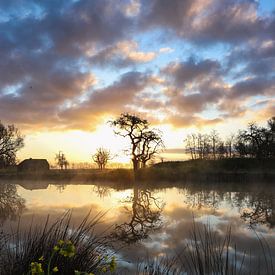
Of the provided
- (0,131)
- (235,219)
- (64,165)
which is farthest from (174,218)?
(64,165)

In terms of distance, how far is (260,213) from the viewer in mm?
13148

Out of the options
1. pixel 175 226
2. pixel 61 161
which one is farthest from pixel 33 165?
pixel 175 226

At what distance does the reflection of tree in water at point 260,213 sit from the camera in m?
11.3

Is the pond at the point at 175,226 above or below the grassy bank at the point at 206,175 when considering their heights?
below

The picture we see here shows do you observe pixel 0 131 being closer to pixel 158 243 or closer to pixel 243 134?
pixel 243 134

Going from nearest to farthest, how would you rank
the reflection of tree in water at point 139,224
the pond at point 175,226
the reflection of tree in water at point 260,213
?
the pond at point 175,226 → the reflection of tree in water at point 139,224 → the reflection of tree in water at point 260,213

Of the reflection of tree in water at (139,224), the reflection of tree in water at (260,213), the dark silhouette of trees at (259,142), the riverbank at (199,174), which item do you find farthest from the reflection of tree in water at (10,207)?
the dark silhouette of trees at (259,142)

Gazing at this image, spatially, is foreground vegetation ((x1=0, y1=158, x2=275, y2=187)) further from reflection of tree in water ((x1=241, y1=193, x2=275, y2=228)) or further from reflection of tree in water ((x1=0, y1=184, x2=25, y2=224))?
reflection of tree in water ((x1=241, y1=193, x2=275, y2=228))

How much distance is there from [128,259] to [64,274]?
2.69m

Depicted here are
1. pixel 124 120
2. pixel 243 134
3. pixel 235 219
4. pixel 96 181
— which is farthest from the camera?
pixel 243 134

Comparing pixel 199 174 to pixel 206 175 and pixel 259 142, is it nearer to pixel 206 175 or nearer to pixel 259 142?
pixel 206 175

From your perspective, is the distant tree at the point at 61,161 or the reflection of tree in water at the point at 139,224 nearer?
the reflection of tree in water at the point at 139,224

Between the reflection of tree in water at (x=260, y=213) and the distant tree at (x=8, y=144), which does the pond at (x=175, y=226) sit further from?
the distant tree at (x=8, y=144)

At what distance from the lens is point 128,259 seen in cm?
657
